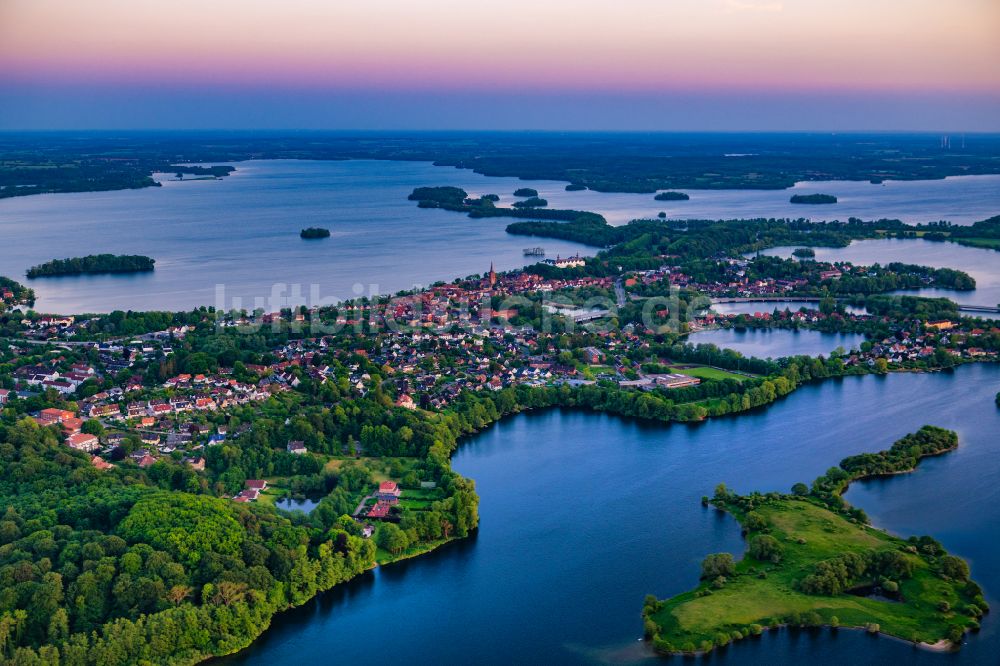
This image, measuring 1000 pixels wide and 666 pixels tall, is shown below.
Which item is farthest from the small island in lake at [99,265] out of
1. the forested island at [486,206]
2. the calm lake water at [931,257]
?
the calm lake water at [931,257]

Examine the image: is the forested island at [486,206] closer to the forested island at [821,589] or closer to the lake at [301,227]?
the lake at [301,227]

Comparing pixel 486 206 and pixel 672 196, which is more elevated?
pixel 672 196

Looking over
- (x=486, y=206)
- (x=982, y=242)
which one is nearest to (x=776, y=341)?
(x=982, y=242)

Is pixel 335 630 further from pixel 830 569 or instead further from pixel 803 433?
pixel 803 433

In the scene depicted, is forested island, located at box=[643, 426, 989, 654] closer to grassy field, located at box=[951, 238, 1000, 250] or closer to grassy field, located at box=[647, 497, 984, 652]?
grassy field, located at box=[647, 497, 984, 652]

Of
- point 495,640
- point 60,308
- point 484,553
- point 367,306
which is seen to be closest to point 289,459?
point 484,553

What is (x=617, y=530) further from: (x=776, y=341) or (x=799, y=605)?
(x=776, y=341)

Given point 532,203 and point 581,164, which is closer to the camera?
point 532,203

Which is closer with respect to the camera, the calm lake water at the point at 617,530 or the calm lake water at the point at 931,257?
the calm lake water at the point at 617,530
